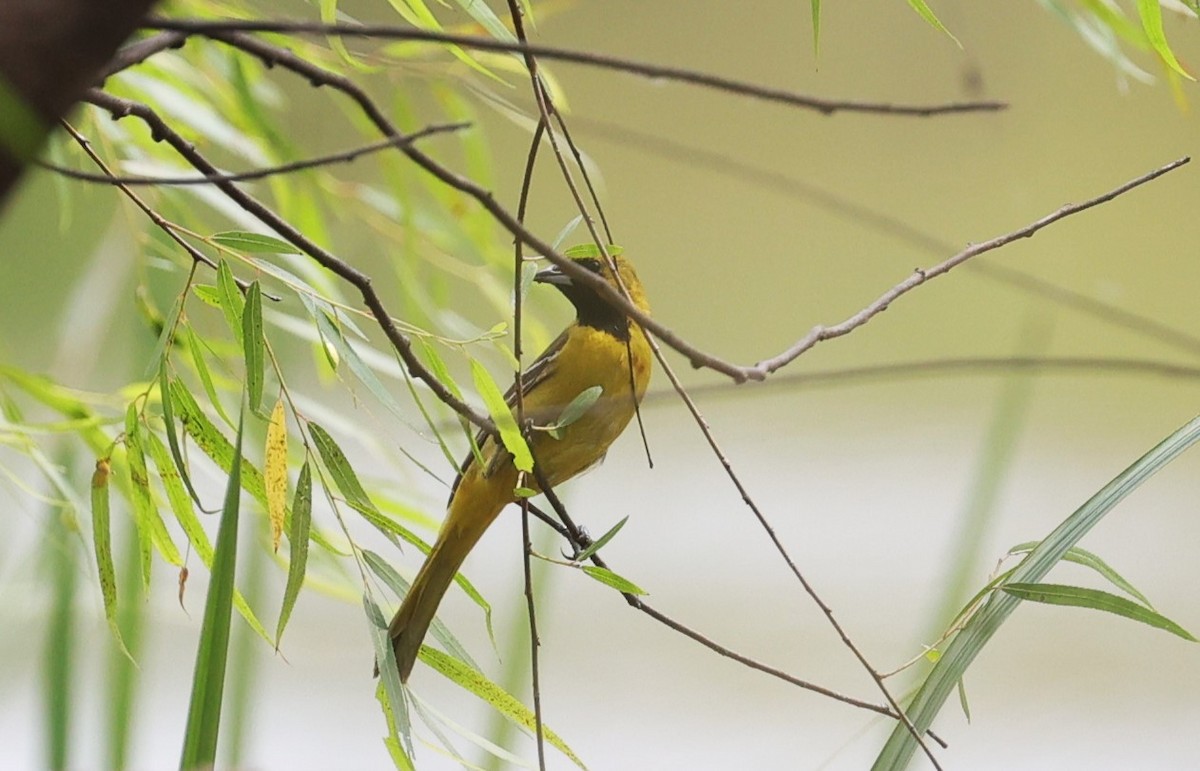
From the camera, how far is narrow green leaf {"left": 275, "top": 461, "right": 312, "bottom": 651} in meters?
0.47

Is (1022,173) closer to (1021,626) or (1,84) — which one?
(1021,626)

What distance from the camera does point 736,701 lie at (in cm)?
203

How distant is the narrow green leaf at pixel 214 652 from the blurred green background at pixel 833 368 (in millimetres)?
1572

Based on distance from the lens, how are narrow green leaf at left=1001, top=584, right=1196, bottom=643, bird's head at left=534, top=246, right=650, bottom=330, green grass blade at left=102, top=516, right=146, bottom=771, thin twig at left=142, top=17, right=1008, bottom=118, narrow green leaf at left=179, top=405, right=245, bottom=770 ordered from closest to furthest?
thin twig at left=142, top=17, right=1008, bottom=118 → narrow green leaf at left=179, top=405, right=245, bottom=770 → narrow green leaf at left=1001, top=584, right=1196, bottom=643 → green grass blade at left=102, top=516, right=146, bottom=771 → bird's head at left=534, top=246, right=650, bottom=330

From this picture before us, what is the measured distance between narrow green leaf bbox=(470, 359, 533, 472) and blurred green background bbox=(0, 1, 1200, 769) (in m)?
1.46

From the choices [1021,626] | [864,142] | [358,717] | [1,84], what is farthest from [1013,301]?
[1,84]

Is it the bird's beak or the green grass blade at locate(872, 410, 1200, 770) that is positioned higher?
the bird's beak

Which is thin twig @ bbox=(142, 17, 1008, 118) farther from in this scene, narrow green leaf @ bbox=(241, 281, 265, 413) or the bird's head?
the bird's head

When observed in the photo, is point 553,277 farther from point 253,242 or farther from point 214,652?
point 214,652

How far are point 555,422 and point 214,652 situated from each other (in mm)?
412

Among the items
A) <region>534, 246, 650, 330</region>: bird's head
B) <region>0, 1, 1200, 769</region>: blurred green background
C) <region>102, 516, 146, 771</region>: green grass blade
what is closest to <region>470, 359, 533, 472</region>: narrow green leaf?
<region>102, 516, 146, 771</region>: green grass blade

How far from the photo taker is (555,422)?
0.78m

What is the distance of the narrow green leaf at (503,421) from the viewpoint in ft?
1.52

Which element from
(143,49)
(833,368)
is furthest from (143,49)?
(833,368)
